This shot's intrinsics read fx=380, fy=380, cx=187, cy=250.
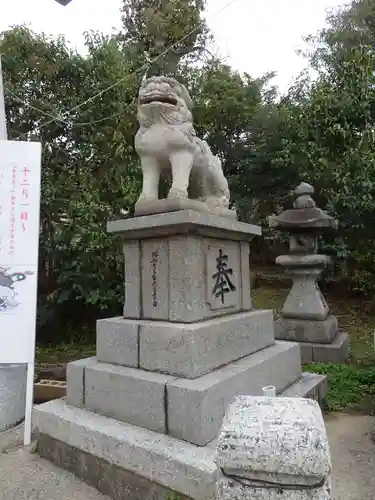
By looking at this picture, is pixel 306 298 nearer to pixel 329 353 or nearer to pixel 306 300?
pixel 306 300

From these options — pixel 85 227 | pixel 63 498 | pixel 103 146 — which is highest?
pixel 103 146

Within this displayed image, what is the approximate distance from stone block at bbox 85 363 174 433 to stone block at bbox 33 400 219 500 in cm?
6

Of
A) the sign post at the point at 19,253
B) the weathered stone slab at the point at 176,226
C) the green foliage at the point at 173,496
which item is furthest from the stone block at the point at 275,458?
the sign post at the point at 19,253

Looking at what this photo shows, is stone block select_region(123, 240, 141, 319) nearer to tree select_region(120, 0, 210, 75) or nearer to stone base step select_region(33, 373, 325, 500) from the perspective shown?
stone base step select_region(33, 373, 325, 500)

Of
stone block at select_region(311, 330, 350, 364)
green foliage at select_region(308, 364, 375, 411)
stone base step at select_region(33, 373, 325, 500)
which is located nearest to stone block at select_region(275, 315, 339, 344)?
stone block at select_region(311, 330, 350, 364)

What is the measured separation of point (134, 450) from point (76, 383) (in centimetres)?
87

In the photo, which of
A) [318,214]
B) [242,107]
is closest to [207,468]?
[318,214]

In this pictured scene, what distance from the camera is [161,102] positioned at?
297cm

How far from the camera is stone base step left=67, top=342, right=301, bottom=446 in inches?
91.0

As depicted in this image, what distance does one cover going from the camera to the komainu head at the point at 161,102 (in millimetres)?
2980

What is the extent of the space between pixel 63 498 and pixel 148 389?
801 mm

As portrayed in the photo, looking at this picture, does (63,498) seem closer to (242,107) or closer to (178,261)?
(178,261)

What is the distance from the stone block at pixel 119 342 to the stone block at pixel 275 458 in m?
1.61

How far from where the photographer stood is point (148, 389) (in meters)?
2.52
